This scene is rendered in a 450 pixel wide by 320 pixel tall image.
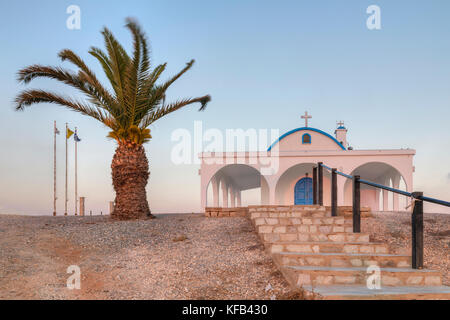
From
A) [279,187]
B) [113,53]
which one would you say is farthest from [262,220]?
[279,187]

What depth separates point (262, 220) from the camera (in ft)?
26.4

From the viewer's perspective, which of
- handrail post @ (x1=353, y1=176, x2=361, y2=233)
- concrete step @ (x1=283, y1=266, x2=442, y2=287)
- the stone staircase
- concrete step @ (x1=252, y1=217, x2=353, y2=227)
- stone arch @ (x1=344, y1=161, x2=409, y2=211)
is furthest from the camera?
stone arch @ (x1=344, y1=161, x2=409, y2=211)

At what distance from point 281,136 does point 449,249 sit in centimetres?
1142

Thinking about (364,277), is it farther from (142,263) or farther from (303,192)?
(303,192)

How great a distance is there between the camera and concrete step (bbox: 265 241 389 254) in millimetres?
6293

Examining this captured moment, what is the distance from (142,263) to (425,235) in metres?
6.77

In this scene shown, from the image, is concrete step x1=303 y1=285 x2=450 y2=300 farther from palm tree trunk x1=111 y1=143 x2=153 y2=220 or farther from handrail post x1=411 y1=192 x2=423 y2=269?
palm tree trunk x1=111 y1=143 x2=153 y2=220

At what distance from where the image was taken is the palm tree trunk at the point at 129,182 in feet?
36.4

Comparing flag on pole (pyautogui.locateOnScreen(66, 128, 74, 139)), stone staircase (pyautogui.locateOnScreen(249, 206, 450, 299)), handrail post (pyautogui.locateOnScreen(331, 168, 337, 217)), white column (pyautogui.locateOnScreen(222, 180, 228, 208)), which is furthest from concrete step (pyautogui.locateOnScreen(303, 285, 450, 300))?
flag on pole (pyautogui.locateOnScreen(66, 128, 74, 139))

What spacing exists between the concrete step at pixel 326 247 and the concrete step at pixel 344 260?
62cm

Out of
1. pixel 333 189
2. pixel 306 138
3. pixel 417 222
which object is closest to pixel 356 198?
pixel 333 189

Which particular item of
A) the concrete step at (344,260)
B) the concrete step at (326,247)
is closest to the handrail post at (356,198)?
the concrete step at (326,247)

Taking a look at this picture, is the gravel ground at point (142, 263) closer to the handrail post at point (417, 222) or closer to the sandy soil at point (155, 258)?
the sandy soil at point (155, 258)
